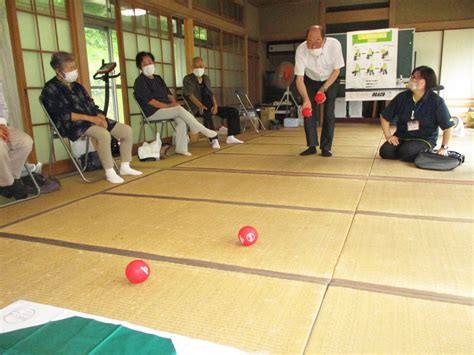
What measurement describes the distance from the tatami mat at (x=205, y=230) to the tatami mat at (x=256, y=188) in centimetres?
19

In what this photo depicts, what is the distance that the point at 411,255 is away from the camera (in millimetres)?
1578

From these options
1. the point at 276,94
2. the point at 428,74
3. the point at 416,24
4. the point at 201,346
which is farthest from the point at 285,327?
the point at 276,94

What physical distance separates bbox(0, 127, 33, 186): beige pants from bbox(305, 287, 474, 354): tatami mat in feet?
7.02

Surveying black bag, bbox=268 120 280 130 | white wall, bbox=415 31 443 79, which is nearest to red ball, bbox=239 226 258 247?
black bag, bbox=268 120 280 130

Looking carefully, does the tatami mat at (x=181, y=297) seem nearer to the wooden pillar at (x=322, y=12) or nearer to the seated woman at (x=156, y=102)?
the seated woman at (x=156, y=102)

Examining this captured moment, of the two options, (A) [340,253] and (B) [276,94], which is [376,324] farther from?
(B) [276,94]

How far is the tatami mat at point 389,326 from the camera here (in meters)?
1.02

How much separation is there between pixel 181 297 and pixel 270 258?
16.9 inches

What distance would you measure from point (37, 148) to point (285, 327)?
10.4ft

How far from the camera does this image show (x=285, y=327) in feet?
3.69

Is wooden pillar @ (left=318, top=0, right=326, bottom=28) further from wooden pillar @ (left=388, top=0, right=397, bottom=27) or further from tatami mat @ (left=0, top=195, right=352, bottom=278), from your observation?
tatami mat @ (left=0, top=195, right=352, bottom=278)

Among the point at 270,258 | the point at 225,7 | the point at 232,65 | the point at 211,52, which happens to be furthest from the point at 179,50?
the point at 270,258

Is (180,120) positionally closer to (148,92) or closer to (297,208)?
(148,92)

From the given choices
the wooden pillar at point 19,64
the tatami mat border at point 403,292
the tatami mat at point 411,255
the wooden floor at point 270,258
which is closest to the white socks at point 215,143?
the wooden floor at point 270,258
